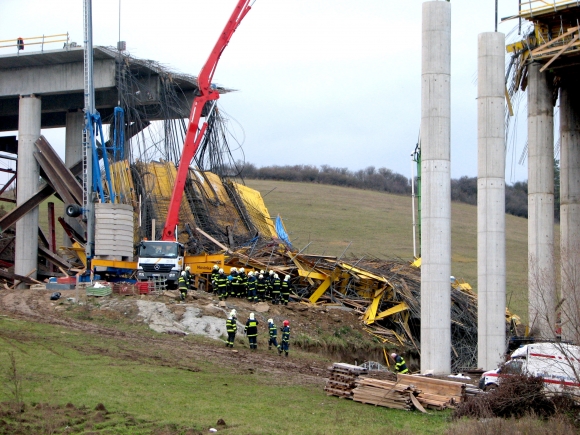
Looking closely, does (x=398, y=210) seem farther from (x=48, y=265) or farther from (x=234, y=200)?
(x=48, y=265)

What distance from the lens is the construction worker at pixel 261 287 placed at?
3294 cm

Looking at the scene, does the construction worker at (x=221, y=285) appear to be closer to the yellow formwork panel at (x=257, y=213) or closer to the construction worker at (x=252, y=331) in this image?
the construction worker at (x=252, y=331)

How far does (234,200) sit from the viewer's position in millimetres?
46438

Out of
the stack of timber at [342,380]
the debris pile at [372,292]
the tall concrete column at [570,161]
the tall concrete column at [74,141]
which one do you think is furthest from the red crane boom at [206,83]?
the stack of timber at [342,380]

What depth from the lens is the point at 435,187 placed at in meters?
24.6

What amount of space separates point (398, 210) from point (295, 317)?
57567mm

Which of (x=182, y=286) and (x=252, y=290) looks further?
(x=252, y=290)

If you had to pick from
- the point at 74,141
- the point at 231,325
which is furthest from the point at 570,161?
the point at 74,141

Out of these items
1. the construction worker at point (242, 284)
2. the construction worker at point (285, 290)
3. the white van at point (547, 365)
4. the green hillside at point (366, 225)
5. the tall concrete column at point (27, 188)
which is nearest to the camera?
the white van at point (547, 365)

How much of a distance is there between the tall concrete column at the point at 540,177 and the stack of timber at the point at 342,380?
9.64m

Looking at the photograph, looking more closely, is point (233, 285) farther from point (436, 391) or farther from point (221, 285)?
point (436, 391)

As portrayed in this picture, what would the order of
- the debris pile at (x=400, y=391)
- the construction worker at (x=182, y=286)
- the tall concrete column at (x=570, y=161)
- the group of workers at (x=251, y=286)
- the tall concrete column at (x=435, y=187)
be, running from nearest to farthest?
1. the debris pile at (x=400, y=391)
2. the tall concrete column at (x=435, y=187)
3. the construction worker at (x=182, y=286)
4. the tall concrete column at (x=570, y=161)
5. the group of workers at (x=251, y=286)

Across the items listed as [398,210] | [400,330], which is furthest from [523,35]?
[398,210]

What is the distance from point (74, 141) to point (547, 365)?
106ft
